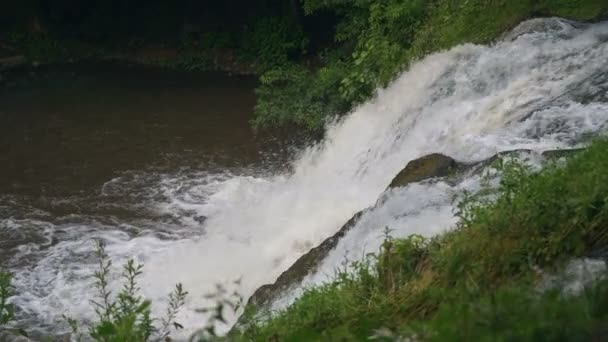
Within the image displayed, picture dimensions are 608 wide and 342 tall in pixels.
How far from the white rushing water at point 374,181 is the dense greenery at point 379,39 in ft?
0.95

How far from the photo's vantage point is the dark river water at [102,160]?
27.7ft

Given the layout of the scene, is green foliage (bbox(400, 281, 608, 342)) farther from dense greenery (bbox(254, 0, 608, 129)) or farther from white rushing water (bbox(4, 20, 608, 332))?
dense greenery (bbox(254, 0, 608, 129))

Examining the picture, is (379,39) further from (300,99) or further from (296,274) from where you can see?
(296,274)

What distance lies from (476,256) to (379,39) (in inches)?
257

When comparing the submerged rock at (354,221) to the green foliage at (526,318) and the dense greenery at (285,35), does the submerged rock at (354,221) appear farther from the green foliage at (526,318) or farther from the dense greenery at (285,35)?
the green foliage at (526,318)

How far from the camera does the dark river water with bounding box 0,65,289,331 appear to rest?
27.7 ft

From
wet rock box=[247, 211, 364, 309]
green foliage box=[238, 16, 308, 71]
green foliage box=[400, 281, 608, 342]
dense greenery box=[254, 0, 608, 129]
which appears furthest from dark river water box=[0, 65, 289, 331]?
green foliage box=[400, 281, 608, 342]

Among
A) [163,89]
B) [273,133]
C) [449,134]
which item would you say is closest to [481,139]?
[449,134]

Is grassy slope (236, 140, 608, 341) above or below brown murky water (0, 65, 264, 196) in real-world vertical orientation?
below

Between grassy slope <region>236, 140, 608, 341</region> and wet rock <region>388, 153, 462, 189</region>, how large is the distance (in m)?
1.63

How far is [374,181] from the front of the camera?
26.2 feet

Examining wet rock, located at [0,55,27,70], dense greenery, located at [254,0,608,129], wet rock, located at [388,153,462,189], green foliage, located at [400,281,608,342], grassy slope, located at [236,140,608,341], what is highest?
wet rock, located at [0,55,27,70]

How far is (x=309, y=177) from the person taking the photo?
31.5ft

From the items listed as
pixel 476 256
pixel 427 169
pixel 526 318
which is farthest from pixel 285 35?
pixel 526 318
